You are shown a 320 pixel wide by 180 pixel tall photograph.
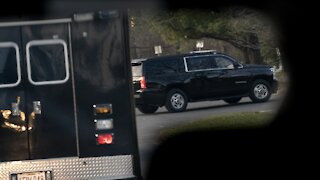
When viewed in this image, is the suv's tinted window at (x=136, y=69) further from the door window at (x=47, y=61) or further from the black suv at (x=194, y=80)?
the door window at (x=47, y=61)

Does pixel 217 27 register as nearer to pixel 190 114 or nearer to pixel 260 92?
pixel 260 92

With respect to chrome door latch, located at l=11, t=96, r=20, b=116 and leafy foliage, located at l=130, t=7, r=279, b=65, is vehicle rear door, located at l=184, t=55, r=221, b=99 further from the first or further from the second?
chrome door latch, located at l=11, t=96, r=20, b=116

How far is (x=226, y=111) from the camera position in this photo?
16.0 feet

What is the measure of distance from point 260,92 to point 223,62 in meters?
0.48

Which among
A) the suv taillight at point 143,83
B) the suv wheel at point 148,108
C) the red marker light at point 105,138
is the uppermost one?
the suv taillight at point 143,83

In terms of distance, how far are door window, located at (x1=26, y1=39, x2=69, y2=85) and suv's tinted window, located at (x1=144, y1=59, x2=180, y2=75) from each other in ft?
2.64

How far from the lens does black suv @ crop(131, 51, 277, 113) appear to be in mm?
5098

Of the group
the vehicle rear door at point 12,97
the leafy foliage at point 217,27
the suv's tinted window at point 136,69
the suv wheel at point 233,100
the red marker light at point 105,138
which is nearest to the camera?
the leafy foliage at point 217,27

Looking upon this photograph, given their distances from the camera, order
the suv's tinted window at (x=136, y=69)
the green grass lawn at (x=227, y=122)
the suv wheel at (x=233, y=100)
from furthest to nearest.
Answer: the suv's tinted window at (x=136, y=69) < the suv wheel at (x=233, y=100) < the green grass lawn at (x=227, y=122)

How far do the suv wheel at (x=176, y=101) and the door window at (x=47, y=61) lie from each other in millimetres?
937

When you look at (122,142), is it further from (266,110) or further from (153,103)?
(266,110)

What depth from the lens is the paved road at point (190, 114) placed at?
4953 mm

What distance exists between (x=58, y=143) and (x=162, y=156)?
37.5 inches

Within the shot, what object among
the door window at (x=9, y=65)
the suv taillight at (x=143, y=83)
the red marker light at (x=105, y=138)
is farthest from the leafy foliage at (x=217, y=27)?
the door window at (x=9, y=65)
